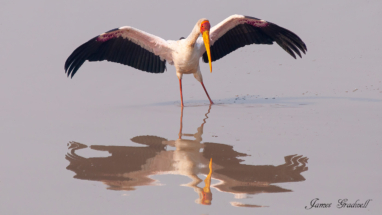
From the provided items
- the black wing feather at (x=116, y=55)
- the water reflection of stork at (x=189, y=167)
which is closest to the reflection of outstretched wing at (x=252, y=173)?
the water reflection of stork at (x=189, y=167)

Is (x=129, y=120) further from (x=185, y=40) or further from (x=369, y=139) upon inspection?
(x=369, y=139)

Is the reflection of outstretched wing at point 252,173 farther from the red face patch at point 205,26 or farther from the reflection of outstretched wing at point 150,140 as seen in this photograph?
the red face patch at point 205,26

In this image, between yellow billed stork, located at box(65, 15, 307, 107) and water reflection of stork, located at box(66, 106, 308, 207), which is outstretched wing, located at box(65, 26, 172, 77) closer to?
yellow billed stork, located at box(65, 15, 307, 107)

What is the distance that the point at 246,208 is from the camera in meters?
3.87

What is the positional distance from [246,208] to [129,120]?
13.3 feet

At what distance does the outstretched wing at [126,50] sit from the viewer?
8.52 metres

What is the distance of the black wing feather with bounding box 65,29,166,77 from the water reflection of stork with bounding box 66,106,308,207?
2.88 meters

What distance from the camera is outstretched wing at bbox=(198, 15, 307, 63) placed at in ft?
26.8

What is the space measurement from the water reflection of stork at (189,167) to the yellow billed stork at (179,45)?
104 inches
